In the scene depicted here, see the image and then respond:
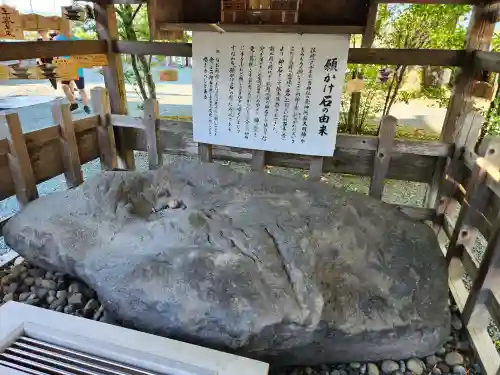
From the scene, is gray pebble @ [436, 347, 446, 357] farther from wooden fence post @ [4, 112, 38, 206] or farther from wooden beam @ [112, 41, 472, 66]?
wooden fence post @ [4, 112, 38, 206]

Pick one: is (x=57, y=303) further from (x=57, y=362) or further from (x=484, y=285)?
(x=484, y=285)

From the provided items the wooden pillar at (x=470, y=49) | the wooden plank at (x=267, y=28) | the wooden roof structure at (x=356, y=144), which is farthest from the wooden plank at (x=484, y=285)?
the wooden plank at (x=267, y=28)

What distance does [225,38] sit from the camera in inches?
132

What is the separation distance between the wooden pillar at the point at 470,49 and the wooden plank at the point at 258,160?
5.79 feet

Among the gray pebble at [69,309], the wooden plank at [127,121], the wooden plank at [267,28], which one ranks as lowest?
the gray pebble at [69,309]

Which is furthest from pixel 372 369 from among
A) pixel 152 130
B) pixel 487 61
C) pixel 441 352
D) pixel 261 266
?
pixel 152 130

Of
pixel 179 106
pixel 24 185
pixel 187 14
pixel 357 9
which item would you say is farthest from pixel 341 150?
pixel 179 106

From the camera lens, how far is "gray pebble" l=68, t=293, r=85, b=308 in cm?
273

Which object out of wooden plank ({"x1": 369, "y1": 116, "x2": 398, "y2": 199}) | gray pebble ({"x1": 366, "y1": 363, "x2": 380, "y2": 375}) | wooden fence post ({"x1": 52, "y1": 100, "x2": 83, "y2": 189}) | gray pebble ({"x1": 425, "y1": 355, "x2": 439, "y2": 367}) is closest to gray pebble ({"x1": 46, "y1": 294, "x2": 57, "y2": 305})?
wooden fence post ({"x1": 52, "y1": 100, "x2": 83, "y2": 189})

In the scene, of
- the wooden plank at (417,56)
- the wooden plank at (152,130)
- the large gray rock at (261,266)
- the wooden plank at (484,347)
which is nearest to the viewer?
the large gray rock at (261,266)

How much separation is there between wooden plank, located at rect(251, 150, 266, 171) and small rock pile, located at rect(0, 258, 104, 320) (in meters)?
1.88

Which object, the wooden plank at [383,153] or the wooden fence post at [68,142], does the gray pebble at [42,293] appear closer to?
the wooden fence post at [68,142]

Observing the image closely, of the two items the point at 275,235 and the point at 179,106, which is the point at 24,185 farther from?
the point at 179,106

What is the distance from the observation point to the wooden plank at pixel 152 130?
12.2 feet
